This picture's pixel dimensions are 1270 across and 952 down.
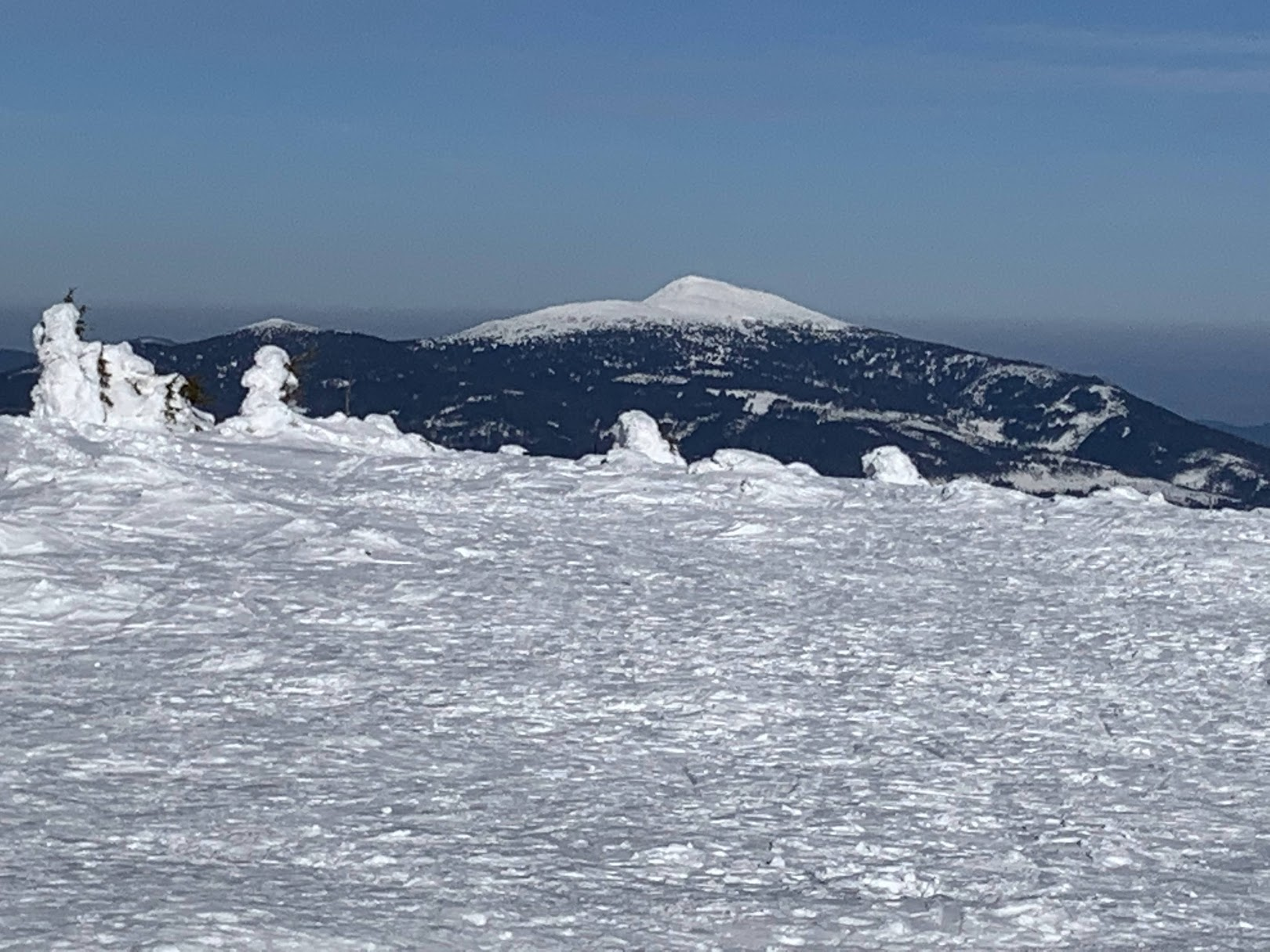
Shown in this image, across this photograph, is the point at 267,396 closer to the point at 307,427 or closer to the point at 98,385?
the point at 307,427

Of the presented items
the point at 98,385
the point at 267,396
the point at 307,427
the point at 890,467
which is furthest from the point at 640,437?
the point at 98,385

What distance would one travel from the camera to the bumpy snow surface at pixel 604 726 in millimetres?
10688

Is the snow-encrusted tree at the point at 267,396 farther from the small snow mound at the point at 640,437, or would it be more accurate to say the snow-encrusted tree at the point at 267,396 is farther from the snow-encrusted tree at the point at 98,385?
the small snow mound at the point at 640,437

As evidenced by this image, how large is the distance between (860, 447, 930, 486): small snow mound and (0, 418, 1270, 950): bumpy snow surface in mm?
9728

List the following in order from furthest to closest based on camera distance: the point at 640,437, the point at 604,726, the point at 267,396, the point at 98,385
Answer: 1. the point at 267,396
2. the point at 640,437
3. the point at 98,385
4. the point at 604,726

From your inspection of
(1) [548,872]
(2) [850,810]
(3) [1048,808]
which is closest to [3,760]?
(1) [548,872]

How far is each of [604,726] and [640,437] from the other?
2726cm

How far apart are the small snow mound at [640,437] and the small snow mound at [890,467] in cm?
518

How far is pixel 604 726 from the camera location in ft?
52.0

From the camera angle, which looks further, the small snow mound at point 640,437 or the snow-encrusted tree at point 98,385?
the small snow mound at point 640,437

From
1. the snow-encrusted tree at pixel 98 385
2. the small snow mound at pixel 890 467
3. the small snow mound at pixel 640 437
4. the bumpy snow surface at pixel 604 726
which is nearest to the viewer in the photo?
the bumpy snow surface at pixel 604 726

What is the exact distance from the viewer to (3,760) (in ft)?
43.0

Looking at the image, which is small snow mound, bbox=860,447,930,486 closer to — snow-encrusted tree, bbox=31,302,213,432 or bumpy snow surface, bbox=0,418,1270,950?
bumpy snow surface, bbox=0,418,1270,950

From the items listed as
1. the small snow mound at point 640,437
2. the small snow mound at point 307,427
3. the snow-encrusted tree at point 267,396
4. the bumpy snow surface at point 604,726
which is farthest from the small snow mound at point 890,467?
the snow-encrusted tree at point 267,396
